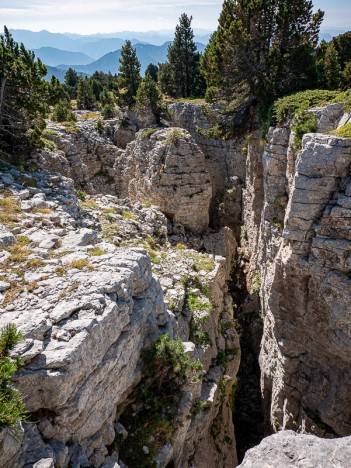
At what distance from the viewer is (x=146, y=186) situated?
34.1 metres

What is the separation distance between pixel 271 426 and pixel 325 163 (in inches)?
782

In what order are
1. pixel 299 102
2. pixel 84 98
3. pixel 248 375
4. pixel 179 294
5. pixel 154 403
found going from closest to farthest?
pixel 154 403, pixel 179 294, pixel 299 102, pixel 248 375, pixel 84 98

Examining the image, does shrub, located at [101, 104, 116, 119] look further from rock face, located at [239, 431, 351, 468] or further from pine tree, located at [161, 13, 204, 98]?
rock face, located at [239, 431, 351, 468]

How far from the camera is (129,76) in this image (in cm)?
5375

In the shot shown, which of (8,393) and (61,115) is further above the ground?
(61,115)

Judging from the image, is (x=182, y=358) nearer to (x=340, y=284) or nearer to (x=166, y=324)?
(x=166, y=324)

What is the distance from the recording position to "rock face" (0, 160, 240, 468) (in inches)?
348

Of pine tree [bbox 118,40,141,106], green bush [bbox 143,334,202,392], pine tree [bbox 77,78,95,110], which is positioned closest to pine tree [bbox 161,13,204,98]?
pine tree [bbox 118,40,141,106]

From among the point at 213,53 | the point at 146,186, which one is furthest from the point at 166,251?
the point at 213,53

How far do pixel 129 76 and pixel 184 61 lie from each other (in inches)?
361

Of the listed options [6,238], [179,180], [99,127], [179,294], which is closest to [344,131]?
[179,294]

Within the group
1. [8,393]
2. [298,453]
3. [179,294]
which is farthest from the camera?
[179,294]

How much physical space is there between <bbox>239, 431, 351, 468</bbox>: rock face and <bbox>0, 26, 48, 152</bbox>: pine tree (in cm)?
2200

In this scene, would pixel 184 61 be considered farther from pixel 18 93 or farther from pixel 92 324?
pixel 92 324
